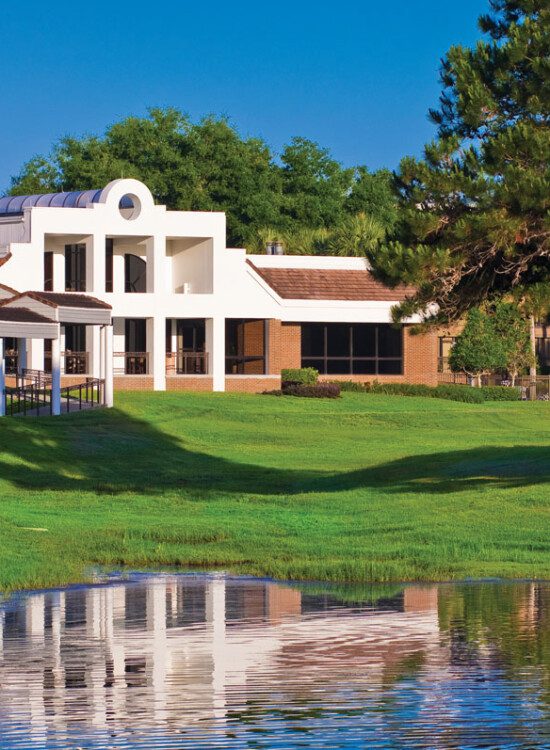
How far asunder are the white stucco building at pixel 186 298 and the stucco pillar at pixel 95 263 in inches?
2.0

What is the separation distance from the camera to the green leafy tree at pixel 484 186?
24.0 metres

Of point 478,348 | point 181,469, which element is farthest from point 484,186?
point 478,348

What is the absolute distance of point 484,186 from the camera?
24.2 meters

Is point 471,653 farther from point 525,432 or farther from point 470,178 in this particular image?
point 525,432

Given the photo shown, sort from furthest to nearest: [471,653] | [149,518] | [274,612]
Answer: [149,518]
[274,612]
[471,653]

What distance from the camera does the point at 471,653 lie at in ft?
39.4

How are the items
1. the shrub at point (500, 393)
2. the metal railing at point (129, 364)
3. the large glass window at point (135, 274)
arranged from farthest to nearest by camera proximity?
the shrub at point (500, 393) → the large glass window at point (135, 274) → the metal railing at point (129, 364)

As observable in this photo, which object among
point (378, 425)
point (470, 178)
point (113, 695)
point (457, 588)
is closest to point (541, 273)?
point (470, 178)

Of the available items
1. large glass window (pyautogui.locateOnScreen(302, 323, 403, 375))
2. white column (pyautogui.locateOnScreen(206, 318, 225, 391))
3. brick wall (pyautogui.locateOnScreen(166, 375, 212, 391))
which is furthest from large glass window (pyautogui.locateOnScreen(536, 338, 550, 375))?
brick wall (pyautogui.locateOnScreen(166, 375, 212, 391))

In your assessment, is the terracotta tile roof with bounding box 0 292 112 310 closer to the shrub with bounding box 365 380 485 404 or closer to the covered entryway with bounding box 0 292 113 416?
the covered entryway with bounding box 0 292 113 416

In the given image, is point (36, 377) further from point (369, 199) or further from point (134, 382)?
point (369, 199)

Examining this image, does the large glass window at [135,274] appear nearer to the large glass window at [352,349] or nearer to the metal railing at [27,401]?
the large glass window at [352,349]

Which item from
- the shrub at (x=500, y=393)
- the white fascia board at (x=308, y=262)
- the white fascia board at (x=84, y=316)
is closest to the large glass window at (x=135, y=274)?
the white fascia board at (x=308, y=262)

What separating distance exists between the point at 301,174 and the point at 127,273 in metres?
41.5
